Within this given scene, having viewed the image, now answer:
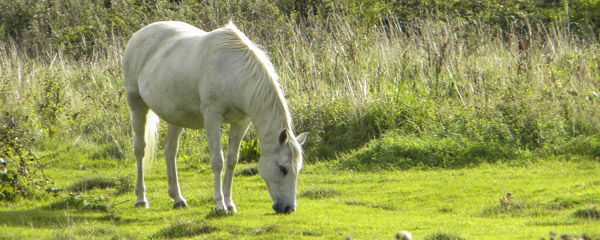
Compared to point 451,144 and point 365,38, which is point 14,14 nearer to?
point 365,38

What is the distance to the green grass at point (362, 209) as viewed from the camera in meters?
5.84

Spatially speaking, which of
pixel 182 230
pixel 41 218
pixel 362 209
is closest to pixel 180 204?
pixel 41 218

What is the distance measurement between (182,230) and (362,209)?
6.55 feet

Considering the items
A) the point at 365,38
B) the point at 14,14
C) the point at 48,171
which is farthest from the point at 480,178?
the point at 14,14

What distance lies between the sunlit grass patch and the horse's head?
28.8 inches

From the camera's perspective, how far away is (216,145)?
6723 millimetres

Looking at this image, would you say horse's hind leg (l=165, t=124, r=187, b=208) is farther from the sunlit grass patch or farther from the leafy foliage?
the sunlit grass patch

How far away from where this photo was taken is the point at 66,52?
16828mm

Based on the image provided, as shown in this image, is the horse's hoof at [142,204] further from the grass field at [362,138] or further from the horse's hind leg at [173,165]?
the horse's hind leg at [173,165]

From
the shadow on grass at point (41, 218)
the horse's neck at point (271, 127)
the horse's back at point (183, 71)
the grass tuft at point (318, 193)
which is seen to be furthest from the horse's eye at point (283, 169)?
the shadow on grass at point (41, 218)

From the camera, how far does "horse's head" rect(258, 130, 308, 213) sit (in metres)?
6.25

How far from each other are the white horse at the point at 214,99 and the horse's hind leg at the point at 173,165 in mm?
11

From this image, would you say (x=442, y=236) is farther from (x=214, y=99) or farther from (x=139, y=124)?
(x=139, y=124)

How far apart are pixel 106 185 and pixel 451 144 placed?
174 inches
